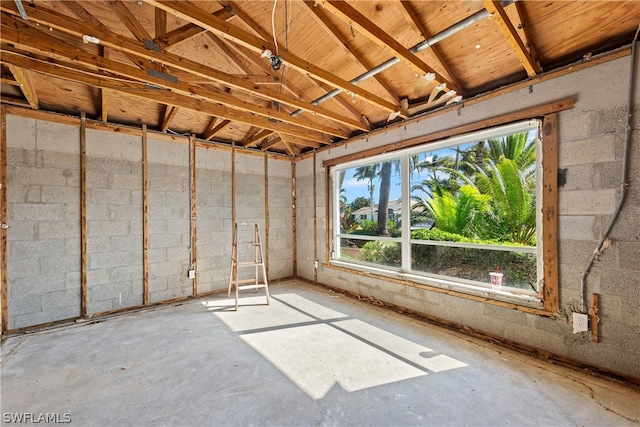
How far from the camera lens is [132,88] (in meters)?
2.74

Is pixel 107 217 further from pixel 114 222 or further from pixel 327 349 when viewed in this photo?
pixel 327 349

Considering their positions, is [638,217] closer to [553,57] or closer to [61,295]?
[553,57]

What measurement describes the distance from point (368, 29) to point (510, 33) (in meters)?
1.06

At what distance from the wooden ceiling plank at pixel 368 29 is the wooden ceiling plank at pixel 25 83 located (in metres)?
2.82

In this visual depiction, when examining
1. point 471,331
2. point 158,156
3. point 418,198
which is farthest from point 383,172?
point 158,156

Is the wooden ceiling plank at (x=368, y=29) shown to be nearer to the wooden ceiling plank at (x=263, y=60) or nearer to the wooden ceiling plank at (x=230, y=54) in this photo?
the wooden ceiling plank at (x=263, y=60)

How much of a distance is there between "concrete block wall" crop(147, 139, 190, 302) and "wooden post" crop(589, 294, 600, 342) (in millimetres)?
4953

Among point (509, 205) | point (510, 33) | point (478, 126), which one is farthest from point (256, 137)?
point (509, 205)

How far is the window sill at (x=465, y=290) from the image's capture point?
2580 mm

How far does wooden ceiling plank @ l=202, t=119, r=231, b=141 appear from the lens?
3.96 metres

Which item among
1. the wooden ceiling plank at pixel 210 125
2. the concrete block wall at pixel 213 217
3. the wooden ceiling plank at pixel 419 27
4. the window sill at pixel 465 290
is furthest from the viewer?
the concrete block wall at pixel 213 217

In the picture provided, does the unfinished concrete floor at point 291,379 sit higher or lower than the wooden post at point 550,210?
lower

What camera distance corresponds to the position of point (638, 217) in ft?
6.79

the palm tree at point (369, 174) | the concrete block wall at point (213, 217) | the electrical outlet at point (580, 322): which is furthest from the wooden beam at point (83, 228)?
the electrical outlet at point (580, 322)
